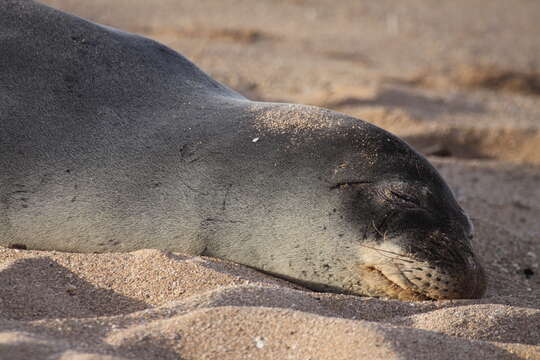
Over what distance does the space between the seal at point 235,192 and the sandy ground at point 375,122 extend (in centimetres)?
14

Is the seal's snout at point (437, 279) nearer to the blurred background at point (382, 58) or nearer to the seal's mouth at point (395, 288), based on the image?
the seal's mouth at point (395, 288)

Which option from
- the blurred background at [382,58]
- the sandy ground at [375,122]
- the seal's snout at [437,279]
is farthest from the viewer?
the blurred background at [382,58]

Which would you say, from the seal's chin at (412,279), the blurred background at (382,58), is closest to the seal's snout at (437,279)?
the seal's chin at (412,279)

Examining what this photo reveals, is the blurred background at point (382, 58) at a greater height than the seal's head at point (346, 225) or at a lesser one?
greater

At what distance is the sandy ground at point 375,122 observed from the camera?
256cm

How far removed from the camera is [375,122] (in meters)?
6.69

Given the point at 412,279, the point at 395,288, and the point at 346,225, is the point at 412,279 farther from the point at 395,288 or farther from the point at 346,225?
the point at 346,225

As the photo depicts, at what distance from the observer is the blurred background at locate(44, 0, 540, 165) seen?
6.88m

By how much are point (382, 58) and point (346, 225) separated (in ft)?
21.6

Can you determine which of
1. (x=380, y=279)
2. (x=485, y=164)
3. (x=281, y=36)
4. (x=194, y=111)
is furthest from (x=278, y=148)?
(x=281, y=36)

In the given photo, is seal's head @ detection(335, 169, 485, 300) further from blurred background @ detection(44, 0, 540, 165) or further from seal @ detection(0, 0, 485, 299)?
blurred background @ detection(44, 0, 540, 165)

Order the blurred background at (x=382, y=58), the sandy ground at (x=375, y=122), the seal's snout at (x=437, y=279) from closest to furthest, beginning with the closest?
the sandy ground at (x=375, y=122) → the seal's snout at (x=437, y=279) → the blurred background at (x=382, y=58)

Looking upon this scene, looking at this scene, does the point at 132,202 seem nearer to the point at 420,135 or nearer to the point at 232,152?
the point at 232,152

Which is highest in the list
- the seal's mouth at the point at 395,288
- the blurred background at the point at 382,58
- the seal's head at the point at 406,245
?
the blurred background at the point at 382,58
